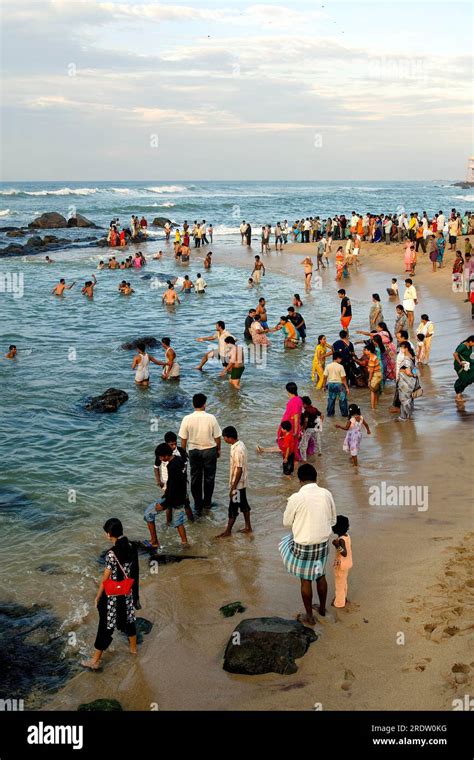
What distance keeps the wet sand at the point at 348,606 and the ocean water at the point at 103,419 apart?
178 mm

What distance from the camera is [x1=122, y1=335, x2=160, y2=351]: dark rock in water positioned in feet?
63.9

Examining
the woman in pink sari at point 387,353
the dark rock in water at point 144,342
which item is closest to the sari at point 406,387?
the woman in pink sari at point 387,353

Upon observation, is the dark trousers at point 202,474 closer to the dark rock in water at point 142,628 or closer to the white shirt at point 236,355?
the dark rock in water at point 142,628

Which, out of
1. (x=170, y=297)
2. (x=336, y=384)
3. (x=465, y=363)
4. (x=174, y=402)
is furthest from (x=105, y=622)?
(x=170, y=297)

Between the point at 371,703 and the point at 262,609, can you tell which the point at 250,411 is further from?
the point at 371,703

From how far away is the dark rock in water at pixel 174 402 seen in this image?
14383 mm

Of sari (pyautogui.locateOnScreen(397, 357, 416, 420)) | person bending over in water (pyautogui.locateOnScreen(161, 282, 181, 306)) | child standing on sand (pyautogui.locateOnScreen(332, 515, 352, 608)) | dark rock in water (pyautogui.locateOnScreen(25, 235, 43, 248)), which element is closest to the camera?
child standing on sand (pyautogui.locateOnScreen(332, 515, 352, 608))

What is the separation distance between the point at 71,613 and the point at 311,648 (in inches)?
107

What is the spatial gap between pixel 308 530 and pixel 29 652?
9.94 feet

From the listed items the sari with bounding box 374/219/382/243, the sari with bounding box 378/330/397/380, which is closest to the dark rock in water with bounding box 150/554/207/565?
the sari with bounding box 378/330/397/380

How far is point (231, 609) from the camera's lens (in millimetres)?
6934

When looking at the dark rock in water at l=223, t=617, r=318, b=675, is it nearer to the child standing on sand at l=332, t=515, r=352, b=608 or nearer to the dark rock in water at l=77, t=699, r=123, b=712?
the child standing on sand at l=332, t=515, r=352, b=608

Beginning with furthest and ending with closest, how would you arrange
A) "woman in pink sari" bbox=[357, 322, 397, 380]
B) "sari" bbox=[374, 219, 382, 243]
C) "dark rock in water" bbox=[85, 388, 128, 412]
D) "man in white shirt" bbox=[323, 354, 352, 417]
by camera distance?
"sari" bbox=[374, 219, 382, 243] → "woman in pink sari" bbox=[357, 322, 397, 380] → "dark rock in water" bbox=[85, 388, 128, 412] → "man in white shirt" bbox=[323, 354, 352, 417]
